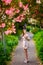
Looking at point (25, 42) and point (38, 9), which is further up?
point (38, 9)

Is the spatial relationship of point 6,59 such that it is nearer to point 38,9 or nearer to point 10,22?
point 38,9

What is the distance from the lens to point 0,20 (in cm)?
729

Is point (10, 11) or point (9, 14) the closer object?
point (10, 11)

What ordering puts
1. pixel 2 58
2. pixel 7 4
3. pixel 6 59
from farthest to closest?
pixel 6 59 < pixel 2 58 < pixel 7 4

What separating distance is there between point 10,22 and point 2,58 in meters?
6.20

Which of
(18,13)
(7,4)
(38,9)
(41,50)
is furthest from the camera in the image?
(41,50)

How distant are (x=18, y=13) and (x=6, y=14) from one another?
16.3 inches

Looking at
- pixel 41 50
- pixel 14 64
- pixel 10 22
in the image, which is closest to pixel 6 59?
pixel 14 64

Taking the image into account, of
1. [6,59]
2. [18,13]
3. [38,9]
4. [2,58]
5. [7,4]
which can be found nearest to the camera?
[7,4]

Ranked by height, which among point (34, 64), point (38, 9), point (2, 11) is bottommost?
point (34, 64)

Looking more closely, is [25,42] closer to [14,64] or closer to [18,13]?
[14,64]

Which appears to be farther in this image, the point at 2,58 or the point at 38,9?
the point at 2,58

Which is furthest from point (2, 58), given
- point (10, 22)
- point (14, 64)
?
point (10, 22)

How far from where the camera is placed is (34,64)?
546 inches
